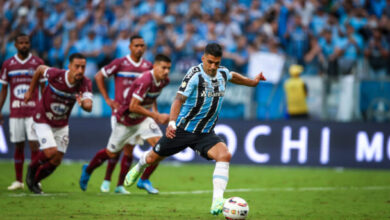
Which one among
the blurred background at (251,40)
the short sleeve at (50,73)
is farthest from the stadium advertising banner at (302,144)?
the short sleeve at (50,73)

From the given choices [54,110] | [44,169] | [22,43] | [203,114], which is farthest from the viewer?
[22,43]

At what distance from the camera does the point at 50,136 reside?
10.1m

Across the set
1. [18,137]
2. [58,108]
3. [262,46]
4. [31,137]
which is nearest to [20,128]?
[18,137]

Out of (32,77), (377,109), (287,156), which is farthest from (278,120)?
(32,77)

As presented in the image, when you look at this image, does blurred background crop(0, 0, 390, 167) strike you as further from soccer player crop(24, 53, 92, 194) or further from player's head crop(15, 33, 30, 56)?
soccer player crop(24, 53, 92, 194)

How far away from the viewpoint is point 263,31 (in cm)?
1791

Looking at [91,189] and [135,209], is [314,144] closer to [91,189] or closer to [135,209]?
[91,189]

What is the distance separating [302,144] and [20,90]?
756cm

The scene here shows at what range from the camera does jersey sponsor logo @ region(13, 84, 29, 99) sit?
11.4 m

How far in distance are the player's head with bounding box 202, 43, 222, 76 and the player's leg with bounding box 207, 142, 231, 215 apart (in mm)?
1022

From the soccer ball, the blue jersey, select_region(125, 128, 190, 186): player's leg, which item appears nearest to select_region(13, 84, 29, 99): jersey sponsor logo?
select_region(125, 128, 190, 186): player's leg

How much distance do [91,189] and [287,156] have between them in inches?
251

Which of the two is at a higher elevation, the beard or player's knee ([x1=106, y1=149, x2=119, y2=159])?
the beard

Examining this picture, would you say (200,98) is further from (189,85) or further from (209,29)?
(209,29)
